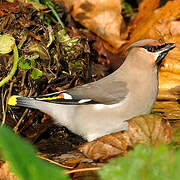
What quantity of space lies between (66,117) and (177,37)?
6.99ft

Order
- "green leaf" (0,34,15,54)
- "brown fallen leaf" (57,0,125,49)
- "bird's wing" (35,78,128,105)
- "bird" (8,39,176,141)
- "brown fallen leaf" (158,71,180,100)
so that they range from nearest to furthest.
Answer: "bird" (8,39,176,141) → "bird's wing" (35,78,128,105) → "green leaf" (0,34,15,54) → "brown fallen leaf" (158,71,180,100) → "brown fallen leaf" (57,0,125,49)

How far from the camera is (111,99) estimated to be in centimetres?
370

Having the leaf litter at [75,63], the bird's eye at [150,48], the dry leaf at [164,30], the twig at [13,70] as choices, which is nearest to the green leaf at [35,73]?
the leaf litter at [75,63]

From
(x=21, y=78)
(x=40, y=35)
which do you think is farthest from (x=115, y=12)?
(x=21, y=78)

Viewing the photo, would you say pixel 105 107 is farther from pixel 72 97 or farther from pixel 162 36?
pixel 162 36

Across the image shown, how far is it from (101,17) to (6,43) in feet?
6.97

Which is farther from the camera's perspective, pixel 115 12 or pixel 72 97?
pixel 115 12

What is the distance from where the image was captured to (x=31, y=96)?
4.18 m

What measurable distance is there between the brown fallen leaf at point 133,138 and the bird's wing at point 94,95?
47 cm

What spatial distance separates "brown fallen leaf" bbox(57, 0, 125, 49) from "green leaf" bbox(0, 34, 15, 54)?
1.81 metres

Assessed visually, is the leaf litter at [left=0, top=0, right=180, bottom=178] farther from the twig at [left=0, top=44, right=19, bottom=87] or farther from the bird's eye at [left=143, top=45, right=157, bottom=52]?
the bird's eye at [left=143, top=45, right=157, bottom=52]

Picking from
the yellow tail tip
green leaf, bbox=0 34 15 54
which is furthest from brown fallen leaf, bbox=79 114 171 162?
green leaf, bbox=0 34 15 54

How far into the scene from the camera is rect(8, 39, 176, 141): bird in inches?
141

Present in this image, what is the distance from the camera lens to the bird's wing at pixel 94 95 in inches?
146
